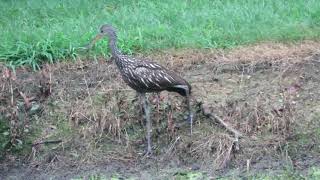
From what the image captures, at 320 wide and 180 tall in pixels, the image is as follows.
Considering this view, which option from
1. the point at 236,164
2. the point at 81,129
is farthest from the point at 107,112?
the point at 236,164

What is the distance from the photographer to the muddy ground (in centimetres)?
947

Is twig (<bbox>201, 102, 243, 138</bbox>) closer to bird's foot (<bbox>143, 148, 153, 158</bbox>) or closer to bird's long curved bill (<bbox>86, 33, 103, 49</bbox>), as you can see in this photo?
bird's foot (<bbox>143, 148, 153, 158</bbox>)

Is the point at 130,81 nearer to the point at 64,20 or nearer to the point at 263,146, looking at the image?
the point at 263,146

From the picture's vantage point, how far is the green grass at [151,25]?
10.8 m

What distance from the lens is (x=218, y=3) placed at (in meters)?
12.0

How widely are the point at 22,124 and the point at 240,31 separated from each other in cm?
305

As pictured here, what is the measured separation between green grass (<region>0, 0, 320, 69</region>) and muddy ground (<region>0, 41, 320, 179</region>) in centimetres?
21

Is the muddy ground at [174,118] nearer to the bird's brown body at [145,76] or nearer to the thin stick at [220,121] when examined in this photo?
the thin stick at [220,121]

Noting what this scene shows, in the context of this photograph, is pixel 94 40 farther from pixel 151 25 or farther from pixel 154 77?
pixel 151 25

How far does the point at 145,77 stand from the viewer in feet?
30.3

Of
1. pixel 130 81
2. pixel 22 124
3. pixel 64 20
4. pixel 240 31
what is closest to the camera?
pixel 130 81

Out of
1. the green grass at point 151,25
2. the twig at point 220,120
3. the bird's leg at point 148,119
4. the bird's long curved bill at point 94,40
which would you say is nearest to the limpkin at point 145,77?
the bird's leg at point 148,119

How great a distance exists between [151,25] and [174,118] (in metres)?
1.92

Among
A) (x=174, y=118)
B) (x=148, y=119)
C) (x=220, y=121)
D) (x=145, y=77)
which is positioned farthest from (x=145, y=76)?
(x=220, y=121)
